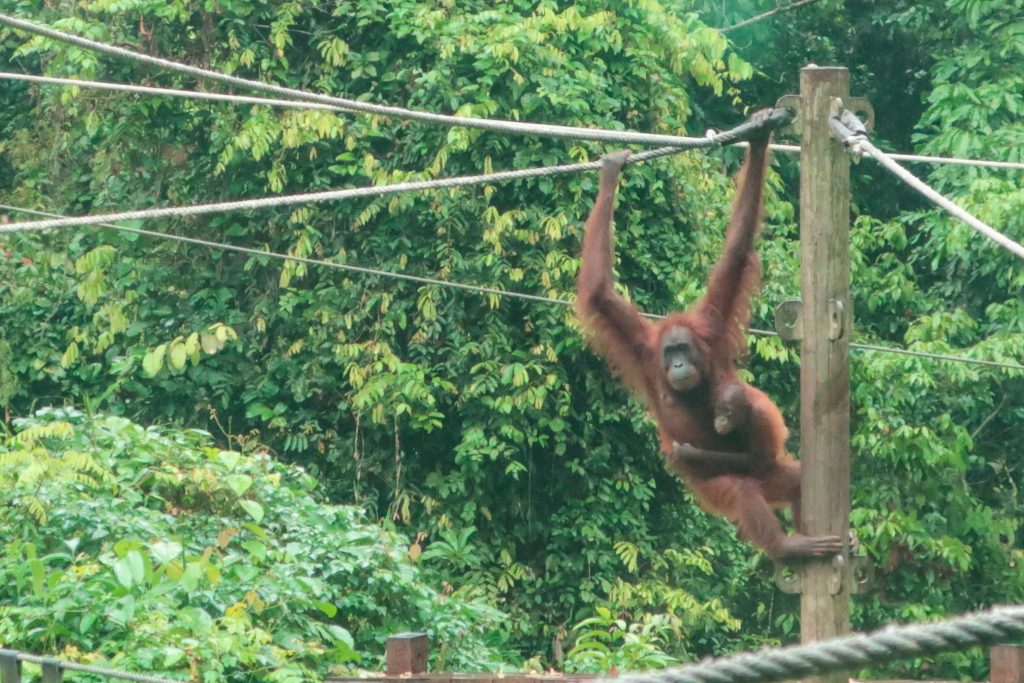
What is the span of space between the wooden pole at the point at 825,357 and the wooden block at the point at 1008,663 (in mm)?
674

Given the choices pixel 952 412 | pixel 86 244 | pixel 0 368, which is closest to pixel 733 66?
pixel 952 412

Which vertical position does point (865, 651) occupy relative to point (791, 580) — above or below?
below

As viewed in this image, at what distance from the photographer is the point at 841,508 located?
3.57 metres

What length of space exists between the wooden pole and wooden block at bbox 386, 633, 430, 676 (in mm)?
1439

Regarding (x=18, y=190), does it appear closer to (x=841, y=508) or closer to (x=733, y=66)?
(x=733, y=66)

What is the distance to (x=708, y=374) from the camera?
491 centimetres

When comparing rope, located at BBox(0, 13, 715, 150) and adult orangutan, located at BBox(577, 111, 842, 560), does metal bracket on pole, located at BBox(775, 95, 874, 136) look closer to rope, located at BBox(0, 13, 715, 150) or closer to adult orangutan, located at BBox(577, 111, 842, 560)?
rope, located at BBox(0, 13, 715, 150)

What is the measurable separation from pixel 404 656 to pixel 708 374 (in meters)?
1.33

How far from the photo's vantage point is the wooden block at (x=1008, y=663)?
3.98 meters

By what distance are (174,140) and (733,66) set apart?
139 inches

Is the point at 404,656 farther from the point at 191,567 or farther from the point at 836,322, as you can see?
the point at 836,322

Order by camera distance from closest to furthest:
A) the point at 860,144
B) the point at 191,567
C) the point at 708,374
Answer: the point at 860,144 → the point at 708,374 → the point at 191,567

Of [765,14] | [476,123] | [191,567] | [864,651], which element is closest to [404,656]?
[191,567]

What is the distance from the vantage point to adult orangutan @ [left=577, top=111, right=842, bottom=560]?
180 inches
